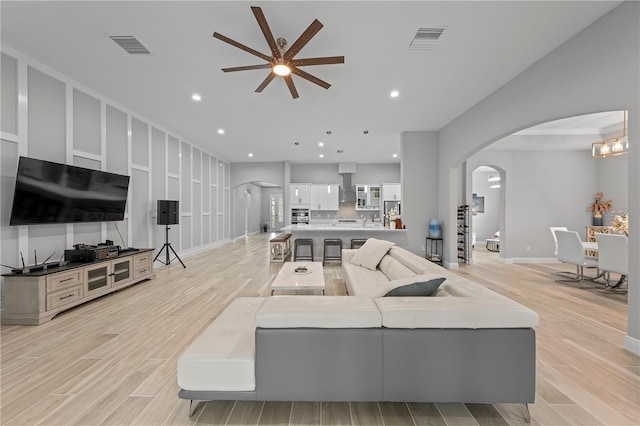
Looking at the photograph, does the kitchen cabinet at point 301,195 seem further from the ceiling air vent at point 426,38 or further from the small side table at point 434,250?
the ceiling air vent at point 426,38

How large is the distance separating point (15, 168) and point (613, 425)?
6141 millimetres

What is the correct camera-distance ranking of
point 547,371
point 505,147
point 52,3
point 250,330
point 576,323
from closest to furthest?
point 250,330, point 547,371, point 52,3, point 576,323, point 505,147

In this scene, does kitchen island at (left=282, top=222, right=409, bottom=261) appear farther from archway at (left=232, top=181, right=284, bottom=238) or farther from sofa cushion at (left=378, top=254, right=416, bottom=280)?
archway at (left=232, top=181, right=284, bottom=238)

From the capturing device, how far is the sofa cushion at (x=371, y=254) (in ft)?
13.3

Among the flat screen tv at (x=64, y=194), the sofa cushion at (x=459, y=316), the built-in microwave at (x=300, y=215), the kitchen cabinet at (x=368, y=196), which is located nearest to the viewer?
the sofa cushion at (x=459, y=316)

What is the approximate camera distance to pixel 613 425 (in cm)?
163

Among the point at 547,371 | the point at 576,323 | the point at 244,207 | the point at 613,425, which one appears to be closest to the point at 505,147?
the point at 576,323

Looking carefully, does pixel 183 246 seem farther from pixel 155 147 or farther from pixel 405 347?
pixel 405 347

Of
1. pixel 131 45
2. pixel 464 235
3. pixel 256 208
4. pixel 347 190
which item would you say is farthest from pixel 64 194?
pixel 256 208

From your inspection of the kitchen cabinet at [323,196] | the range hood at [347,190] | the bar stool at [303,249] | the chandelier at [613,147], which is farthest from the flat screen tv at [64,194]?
the chandelier at [613,147]

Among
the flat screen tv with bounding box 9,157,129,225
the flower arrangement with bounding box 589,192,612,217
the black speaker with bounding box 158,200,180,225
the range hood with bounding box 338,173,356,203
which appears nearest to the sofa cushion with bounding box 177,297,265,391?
the flat screen tv with bounding box 9,157,129,225

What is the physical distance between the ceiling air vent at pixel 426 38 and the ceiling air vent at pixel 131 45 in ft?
10.5

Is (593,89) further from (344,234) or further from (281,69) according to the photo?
(344,234)

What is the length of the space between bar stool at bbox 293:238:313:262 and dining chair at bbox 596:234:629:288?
17.1 feet
